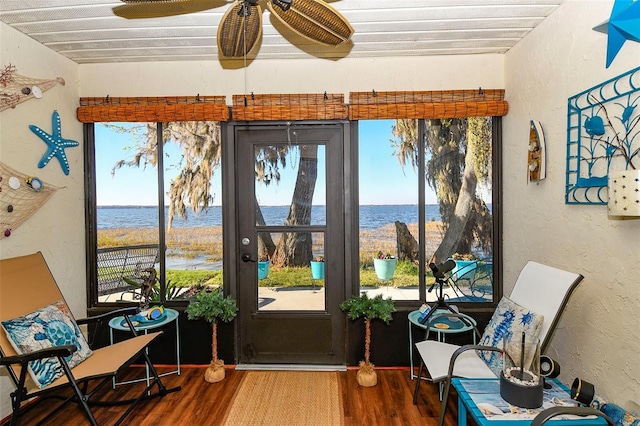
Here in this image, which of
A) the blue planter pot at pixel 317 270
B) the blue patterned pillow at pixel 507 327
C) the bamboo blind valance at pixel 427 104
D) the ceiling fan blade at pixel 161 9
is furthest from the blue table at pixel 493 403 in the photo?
the ceiling fan blade at pixel 161 9

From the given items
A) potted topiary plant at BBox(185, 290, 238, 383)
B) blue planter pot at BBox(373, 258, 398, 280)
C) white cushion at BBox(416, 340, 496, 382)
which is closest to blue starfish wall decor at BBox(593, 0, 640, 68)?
white cushion at BBox(416, 340, 496, 382)

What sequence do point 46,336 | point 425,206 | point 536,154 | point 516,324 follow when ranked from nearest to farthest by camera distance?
point 516,324 < point 46,336 < point 536,154 < point 425,206

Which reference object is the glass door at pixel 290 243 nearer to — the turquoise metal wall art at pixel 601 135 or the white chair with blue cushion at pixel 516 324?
the white chair with blue cushion at pixel 516 324

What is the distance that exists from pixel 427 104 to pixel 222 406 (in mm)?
2783

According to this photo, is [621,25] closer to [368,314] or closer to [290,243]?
[368,314]

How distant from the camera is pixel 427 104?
2830 millimetres

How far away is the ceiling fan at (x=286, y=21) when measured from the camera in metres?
1.46

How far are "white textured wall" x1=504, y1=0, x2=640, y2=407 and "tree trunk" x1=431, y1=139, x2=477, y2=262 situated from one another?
31 centimetres

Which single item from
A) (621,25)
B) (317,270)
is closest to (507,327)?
(317,270)

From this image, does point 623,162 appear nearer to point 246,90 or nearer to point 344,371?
point 344,371

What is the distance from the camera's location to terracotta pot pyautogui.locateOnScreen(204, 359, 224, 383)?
2760 millimetres

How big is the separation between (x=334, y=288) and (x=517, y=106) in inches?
82.3

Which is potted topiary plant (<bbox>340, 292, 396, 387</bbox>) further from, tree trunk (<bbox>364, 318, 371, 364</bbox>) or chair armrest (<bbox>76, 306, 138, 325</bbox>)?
chair armrest (<bbox>76, 306, 138, 325</bbox>)

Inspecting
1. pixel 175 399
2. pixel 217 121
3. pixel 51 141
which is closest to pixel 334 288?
pixel 175 399
